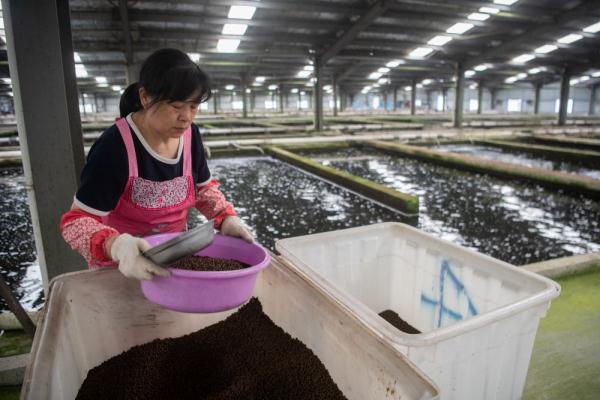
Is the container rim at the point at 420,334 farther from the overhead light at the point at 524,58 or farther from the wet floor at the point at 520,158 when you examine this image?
the overhead light at the point at 524,58

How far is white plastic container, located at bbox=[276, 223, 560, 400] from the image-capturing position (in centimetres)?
87

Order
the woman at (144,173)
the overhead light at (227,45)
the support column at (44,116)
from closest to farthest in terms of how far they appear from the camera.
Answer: the woman at (144,173) < the support column at (44,116) < the overhead light at (227,45)

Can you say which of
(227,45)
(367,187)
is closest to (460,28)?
(227,45)

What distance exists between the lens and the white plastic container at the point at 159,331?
73 cm

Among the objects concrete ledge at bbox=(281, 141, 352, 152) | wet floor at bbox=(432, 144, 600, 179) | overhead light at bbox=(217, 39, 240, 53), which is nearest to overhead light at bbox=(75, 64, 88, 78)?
overhead light at bbox=(217, 39, 240, 53)

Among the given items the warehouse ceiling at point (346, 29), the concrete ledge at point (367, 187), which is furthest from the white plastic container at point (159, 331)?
the warehouse ceiling at point (346, 29)

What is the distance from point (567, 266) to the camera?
2.13 m

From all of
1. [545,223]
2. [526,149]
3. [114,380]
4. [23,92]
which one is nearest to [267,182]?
[545,223]

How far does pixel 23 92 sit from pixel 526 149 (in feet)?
27.6

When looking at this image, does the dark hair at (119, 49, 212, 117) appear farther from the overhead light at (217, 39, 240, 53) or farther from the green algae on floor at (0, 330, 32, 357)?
the overhead light at (217, 39, 240, 53)

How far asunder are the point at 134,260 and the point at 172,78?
473 mm

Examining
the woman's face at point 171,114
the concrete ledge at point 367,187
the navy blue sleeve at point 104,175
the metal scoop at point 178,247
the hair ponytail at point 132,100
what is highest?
the hair ponytail at point 132,100

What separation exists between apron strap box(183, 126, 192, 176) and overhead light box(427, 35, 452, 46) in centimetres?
1143

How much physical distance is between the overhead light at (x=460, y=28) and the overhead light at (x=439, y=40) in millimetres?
284
